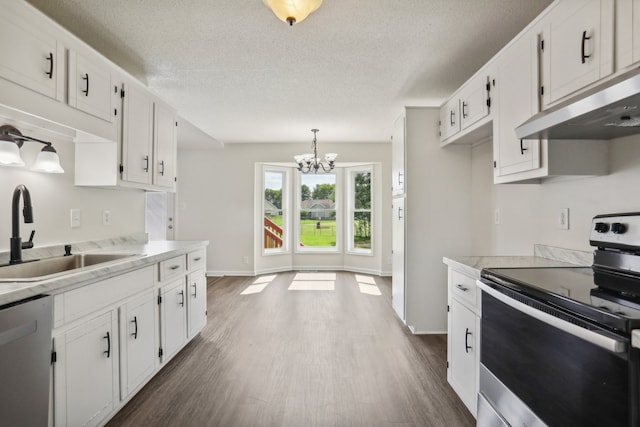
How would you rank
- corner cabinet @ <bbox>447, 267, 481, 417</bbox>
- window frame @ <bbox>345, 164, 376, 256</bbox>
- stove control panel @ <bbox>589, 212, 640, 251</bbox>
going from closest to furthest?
1. stove control panel @ <bbox>589, 212, 640, 251</bbox>
2. corner cabinet @ <bbox>447, 267, 481, 417</bbox>
3. window frame @ <bbox>345, 164, 376, 256</bbox>

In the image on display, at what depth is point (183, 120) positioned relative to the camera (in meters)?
4.24

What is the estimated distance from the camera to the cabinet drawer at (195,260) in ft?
9.34

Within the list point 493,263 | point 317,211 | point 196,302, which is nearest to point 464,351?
point 493,263

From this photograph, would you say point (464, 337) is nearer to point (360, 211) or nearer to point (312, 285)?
point (312, 285)

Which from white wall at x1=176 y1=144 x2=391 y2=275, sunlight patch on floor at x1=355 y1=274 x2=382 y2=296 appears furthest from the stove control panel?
white wall at x1=176 y1=144 x2=391 y2=275

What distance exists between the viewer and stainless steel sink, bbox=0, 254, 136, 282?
172 cm

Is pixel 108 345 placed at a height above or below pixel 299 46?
below

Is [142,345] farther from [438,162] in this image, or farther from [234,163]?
[234,163]

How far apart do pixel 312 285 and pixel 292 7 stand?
4.17 meters

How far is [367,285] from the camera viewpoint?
517cm

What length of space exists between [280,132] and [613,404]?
4.76 m

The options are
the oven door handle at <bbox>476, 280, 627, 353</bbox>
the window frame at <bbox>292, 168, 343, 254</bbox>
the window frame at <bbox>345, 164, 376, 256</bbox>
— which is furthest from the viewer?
the window frame at <bbox>292, 168, 343, 254</bbox>

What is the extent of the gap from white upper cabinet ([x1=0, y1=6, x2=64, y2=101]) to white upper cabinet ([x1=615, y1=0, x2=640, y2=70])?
2.65 meters

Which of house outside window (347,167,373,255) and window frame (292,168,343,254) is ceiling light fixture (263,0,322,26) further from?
window frame (292,168,343,254)
